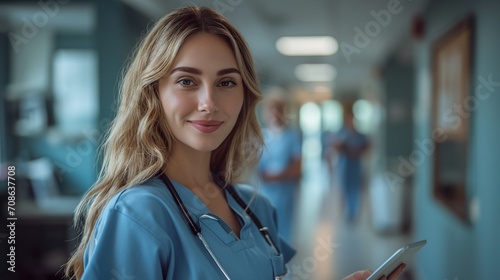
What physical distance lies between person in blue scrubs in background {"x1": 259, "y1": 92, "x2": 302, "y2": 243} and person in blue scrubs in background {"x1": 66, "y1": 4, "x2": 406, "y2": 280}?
2.43 m

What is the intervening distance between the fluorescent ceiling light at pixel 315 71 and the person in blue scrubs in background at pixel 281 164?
15.3 ft

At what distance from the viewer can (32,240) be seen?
3258mm

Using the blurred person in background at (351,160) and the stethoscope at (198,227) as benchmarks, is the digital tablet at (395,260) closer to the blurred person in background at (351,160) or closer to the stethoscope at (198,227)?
the stethoscope at (198,227)

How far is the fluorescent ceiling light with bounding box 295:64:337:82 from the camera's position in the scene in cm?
833

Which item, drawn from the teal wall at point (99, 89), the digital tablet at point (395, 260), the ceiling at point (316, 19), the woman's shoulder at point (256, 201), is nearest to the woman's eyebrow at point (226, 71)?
the woman's shoulder at point (256, 201)

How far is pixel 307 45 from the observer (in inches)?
239

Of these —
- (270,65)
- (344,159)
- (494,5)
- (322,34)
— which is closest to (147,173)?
(494,5)

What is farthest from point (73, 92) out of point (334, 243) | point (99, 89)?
point (334, 243)

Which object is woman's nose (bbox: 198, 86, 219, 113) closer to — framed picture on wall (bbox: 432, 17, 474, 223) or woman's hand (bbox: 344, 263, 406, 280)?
woman's hand (bbox: 344, 263, 406, 280)

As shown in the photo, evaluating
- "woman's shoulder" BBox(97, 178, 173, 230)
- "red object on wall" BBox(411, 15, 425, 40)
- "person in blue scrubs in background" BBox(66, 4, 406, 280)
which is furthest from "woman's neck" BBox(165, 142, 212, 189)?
"red object on wall" BBox(411, 15, 425, 40)

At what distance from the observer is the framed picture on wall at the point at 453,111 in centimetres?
229

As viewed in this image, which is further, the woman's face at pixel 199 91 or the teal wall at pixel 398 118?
the teal wall at pixel 398 118

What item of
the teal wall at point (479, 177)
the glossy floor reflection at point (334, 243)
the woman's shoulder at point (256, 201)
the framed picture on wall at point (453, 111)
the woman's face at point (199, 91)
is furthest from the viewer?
the glossy floor reflection at point (334, 243)

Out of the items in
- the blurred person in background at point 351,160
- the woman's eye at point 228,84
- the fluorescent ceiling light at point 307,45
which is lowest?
the blurred person in background at point 351,160
